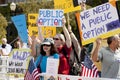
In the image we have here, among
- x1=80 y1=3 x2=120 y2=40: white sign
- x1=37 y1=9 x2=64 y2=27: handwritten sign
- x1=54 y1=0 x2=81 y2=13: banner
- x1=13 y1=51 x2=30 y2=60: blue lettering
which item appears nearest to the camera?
x1=80 y1=3 x2=120 y2=40: white sign

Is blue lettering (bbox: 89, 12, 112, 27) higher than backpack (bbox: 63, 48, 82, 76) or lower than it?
higher

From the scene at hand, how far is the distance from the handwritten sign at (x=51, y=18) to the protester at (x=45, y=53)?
3.05 meters

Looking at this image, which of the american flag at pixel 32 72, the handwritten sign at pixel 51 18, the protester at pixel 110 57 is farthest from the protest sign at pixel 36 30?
the protester at pixel 110 57

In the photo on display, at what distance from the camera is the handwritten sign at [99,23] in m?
8.64

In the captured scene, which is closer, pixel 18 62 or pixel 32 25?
pixel 18 62

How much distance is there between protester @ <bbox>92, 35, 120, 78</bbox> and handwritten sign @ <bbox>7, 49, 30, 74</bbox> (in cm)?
458

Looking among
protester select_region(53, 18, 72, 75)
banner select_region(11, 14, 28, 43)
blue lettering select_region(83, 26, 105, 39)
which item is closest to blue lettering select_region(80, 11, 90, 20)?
blue lettering select_region(83, 26, 105, 39)

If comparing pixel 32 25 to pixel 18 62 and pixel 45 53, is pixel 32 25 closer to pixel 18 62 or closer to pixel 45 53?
pixel 18 62

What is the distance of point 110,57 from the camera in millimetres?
8125

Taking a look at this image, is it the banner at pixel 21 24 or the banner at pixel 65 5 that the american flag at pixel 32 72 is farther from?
the banner at pixel 21 24

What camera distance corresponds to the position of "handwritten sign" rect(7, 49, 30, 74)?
41.4 ft

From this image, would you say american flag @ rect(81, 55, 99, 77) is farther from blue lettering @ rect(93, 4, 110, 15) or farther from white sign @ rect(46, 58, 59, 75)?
blue lettering @ rect(93, 4, 110, 15)

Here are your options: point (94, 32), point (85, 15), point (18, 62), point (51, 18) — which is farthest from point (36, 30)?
point (94, 32)

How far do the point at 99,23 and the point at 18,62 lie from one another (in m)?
4.23
